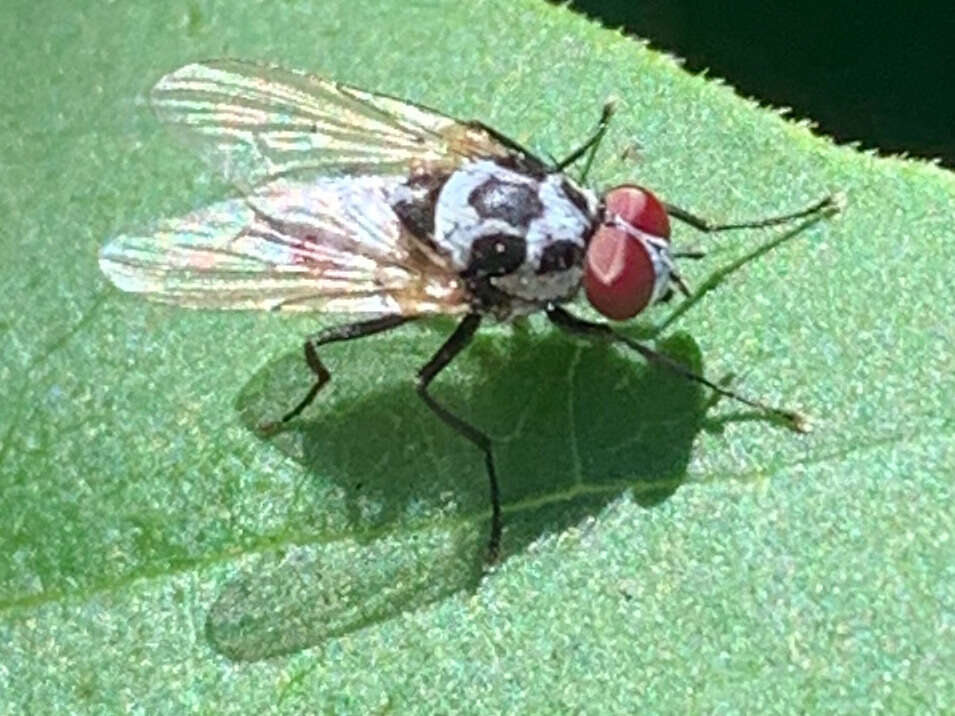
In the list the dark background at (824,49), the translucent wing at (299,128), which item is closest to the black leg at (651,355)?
the translucent wing at (299,128)

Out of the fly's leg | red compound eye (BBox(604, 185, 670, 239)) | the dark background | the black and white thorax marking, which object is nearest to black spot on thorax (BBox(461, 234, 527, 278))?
the black and white thorax marking

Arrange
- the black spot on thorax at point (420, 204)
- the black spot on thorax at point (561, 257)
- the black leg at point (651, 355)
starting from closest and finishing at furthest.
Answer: the black leg at point (651, 355) < the black spot on thorax at point (561, 257) < the black spot on thorax at point (420, 204)

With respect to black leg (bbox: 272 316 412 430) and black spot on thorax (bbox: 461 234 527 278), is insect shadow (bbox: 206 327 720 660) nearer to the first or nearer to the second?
black leg (bbox: 272 316 412 430)

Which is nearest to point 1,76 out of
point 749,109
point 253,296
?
point 253,296

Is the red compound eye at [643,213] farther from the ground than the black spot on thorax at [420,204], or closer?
farther from the ground

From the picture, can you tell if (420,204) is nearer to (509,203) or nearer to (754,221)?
(509,203)

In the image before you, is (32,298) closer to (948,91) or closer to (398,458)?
(398,458)

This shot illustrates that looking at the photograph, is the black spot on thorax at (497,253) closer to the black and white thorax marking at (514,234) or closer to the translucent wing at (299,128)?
the black and white thorax marking at (514,234)

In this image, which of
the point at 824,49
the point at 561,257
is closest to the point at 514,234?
the point at 561,257
